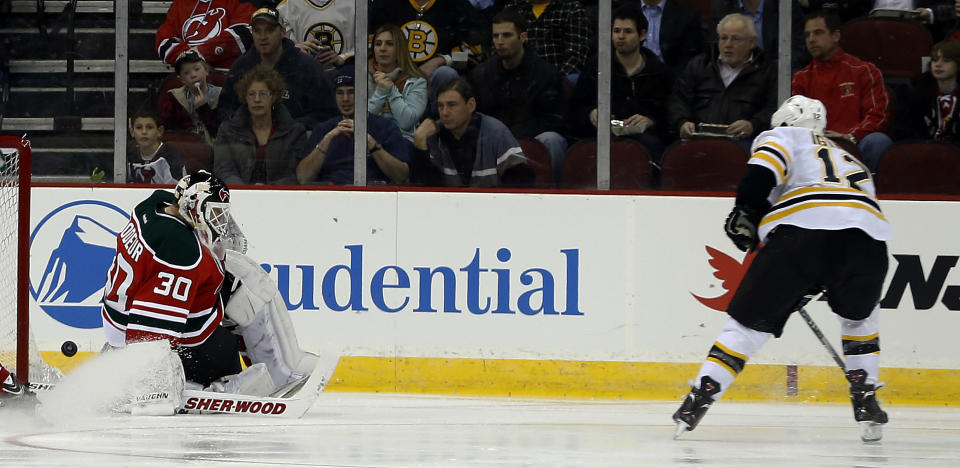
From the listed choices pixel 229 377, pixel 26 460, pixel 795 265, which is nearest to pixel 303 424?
pixel 229 377

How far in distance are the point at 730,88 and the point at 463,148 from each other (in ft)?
3.90

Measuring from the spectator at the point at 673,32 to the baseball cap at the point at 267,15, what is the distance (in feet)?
5.40

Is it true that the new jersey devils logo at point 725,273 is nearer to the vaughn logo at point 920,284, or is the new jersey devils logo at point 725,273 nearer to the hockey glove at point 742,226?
the vaughn logo at point 920,284

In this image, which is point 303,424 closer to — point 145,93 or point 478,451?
point 478,451

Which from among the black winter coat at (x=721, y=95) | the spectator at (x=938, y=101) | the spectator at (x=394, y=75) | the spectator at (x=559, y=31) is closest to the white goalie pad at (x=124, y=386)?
the spectator at (x=394, y=75)

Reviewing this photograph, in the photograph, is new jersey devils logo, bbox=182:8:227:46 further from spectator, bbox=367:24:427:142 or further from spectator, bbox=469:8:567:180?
spectator, bbox=469:8:567:180

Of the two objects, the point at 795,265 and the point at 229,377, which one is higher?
the point at 795,265

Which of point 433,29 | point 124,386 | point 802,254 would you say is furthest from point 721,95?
point 124,386

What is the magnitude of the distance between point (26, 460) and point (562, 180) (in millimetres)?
2948

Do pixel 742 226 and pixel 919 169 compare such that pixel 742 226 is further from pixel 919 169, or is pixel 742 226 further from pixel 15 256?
pixel 15 256

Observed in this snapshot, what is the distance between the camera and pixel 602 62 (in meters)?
6.01

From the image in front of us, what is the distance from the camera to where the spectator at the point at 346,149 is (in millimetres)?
6098

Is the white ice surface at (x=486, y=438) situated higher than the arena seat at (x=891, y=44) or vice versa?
the arena seat at (x=891, y=44)

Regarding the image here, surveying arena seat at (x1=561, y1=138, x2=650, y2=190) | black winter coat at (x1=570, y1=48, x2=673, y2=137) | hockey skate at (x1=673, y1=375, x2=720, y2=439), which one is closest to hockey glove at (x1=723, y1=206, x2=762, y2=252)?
hockey skate at (x1=673, y1=375, x2=720, y2=439)
